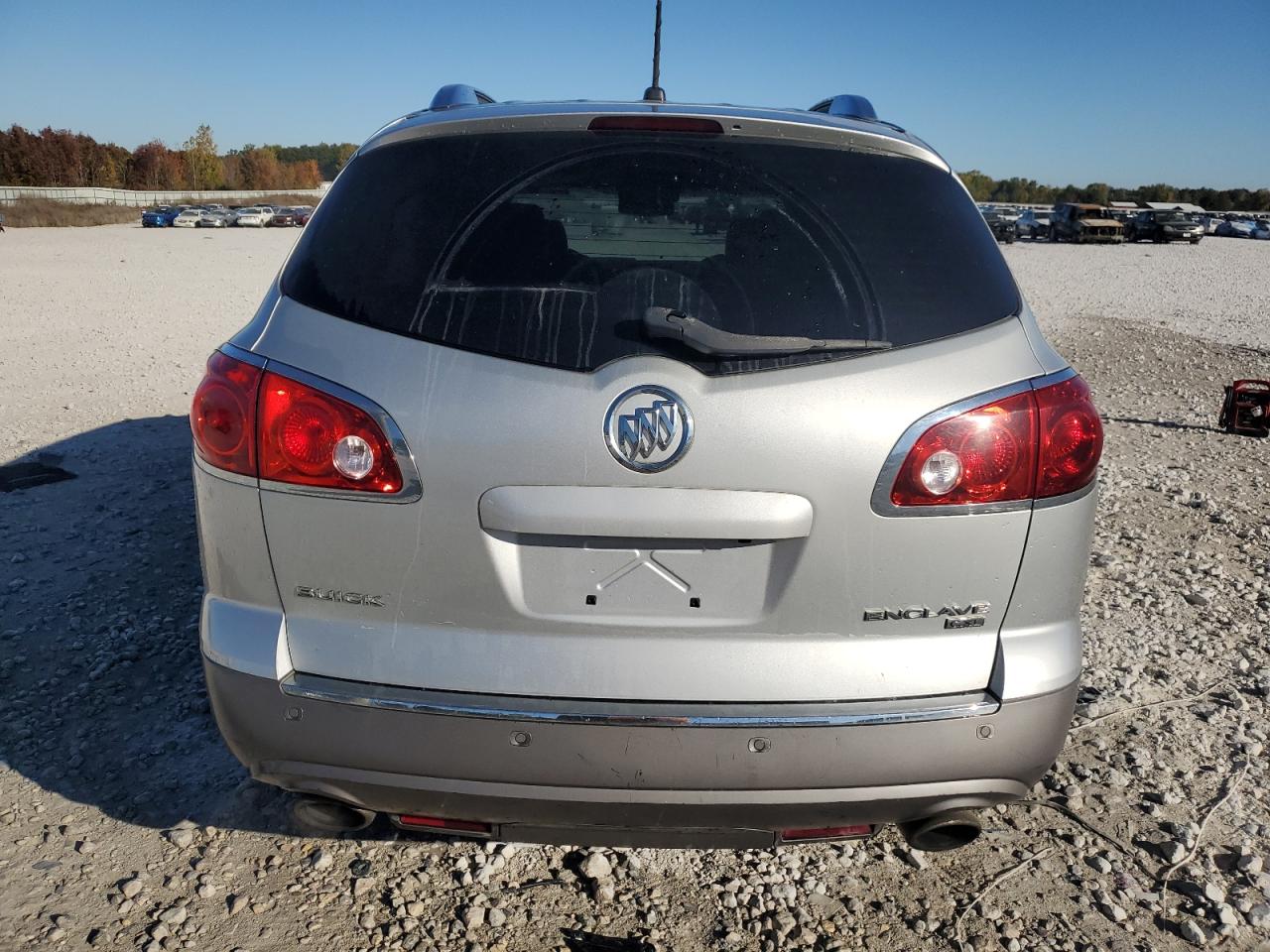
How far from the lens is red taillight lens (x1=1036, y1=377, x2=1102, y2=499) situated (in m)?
2.06

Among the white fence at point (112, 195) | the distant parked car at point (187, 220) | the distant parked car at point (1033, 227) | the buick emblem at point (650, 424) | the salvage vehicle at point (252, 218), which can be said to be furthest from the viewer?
the white fence at point (112, 195)

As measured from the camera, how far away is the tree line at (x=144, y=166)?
107 metres

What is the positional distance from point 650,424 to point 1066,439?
901 mm

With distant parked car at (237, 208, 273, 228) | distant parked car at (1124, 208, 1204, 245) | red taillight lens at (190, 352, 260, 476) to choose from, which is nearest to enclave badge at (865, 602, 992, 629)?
red taillight lens at (190, 352, 260, 476)

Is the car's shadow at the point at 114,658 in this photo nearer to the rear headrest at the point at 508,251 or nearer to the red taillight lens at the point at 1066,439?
the rear headrest at the point at 508,251

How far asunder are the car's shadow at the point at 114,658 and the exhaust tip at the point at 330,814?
58 centimetres

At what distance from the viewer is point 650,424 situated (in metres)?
1.91

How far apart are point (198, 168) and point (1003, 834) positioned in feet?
497

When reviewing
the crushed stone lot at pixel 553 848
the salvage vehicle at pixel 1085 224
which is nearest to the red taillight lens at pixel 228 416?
the crushed stone lot at pixel 553 848

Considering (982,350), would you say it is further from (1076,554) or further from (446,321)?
(446,321)

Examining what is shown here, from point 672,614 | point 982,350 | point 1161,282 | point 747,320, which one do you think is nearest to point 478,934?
point 672,614

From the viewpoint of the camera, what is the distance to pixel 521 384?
6.35 feet

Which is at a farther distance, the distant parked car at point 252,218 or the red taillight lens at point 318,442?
the distant parked car at point 252,218

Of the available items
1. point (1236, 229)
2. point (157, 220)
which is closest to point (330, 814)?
point (1236, 229)
